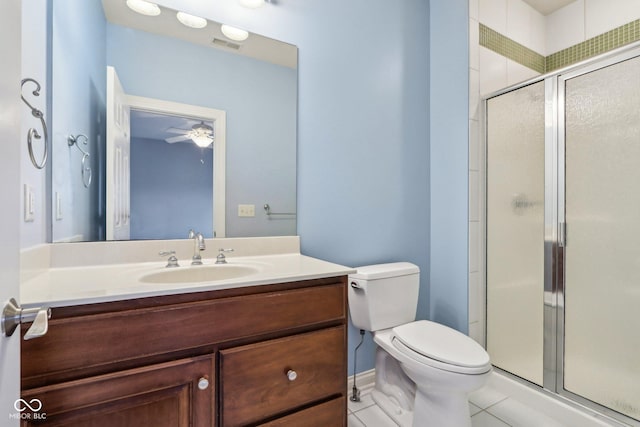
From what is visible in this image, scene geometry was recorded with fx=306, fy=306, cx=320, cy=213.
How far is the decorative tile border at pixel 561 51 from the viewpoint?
77.3 inches

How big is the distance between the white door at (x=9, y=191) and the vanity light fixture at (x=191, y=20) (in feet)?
3.00

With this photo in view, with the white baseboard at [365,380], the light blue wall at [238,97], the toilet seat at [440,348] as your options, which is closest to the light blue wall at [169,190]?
the light blue wall at [238,97]

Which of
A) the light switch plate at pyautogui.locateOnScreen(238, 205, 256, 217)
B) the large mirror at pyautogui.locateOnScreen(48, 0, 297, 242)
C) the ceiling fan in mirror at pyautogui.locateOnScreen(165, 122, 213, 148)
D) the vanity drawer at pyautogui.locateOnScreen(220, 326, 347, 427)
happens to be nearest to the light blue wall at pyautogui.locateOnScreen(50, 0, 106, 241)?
the large mirror at pyautogui.locateOnScreen(48, 0, 297, 242)

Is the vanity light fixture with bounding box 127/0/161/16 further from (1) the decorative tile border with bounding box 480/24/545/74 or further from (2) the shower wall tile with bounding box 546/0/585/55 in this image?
(2) the shower wall tile with bounding box 546/0/585/55

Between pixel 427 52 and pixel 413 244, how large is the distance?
4.20 feet

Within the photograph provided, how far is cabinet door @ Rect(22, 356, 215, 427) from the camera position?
0.71m

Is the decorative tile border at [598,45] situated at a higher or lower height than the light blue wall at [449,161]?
higher

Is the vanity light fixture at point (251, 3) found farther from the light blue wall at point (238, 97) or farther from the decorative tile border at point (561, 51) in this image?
the decorative tile border at point (561, 51)

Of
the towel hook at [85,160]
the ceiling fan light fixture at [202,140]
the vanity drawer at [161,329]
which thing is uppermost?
the ceiling fan light fixture at [202,140]

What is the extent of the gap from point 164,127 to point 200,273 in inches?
25.8

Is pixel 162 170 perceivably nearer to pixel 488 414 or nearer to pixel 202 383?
pixel 202 383

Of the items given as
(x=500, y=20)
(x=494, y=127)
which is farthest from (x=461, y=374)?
(x=500, y=20)

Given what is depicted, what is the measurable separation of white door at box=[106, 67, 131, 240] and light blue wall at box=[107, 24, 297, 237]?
5cm

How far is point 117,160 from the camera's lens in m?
1.25
